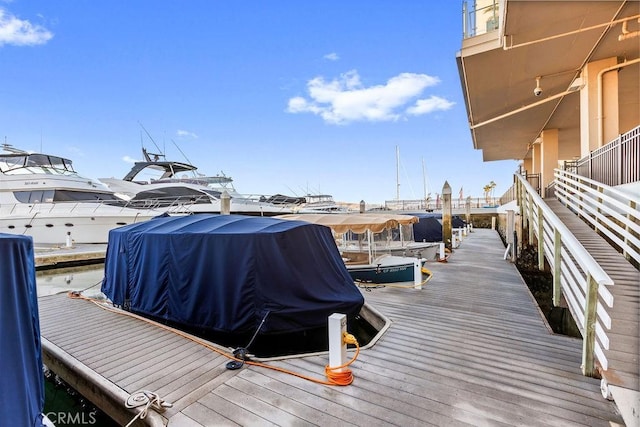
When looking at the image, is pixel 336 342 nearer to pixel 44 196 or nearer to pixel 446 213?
pixel 446 213

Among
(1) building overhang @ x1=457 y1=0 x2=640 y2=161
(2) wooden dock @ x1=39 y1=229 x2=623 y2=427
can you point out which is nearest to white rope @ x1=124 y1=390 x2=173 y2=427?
(2) wooden dock @ x1=39 y1=229 x2=623 y2=427

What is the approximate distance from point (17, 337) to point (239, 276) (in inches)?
98.0

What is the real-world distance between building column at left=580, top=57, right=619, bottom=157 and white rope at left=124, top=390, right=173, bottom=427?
11348 millimetres

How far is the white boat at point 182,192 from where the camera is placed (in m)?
18.8

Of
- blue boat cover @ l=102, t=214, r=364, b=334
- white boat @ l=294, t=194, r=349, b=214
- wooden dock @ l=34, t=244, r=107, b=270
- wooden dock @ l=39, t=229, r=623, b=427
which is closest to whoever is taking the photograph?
wooden dock @ l=39, t=229, r=623, b=427

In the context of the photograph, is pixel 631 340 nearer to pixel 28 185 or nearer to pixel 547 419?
pixel 547 419

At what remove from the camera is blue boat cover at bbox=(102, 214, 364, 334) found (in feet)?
14.1

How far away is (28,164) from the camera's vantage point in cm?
1881

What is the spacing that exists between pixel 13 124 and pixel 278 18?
916 inches

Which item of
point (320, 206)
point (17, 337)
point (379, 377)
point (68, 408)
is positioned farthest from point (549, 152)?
point (68, 408)

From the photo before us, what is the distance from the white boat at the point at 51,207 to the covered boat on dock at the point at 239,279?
13.3m

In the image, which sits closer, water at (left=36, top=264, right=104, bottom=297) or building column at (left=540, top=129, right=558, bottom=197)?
water at (left=36, top=264, right=104, bottom=297)

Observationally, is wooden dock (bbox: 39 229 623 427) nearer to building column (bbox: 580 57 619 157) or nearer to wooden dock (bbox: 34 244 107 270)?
building column (bbox: 580 57 619 157)

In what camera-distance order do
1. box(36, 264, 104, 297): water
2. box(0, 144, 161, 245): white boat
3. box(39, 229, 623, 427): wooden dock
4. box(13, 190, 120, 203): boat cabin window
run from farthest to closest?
box(13, 190, 120, 203): boat cabin window → box(0, 144, 161, 245): white boat → box(36, 264, 104, 297): water → box(39, 229, 623, 427): wooden dock
